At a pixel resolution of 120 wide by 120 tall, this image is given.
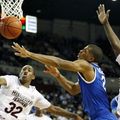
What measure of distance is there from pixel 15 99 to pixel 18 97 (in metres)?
0.06

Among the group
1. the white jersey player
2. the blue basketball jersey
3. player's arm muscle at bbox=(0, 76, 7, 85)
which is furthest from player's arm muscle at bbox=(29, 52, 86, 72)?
player's arm muscle at bbox=(0, 76, 7, 85)

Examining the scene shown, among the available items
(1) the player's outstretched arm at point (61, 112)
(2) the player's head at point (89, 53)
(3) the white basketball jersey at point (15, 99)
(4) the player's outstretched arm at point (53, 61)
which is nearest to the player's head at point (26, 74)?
(3) the white basketball jersey at point (15, 99)

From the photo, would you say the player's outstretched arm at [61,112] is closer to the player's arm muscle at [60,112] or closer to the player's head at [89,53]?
the player's arm muscle at [60,112]

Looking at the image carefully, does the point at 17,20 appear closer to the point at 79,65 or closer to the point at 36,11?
the point at 79,65

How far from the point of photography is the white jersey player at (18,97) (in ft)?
19.4

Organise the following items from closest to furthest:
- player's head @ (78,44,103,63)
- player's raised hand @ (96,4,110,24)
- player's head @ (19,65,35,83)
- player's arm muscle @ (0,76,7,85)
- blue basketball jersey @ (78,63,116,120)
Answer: player's raised hand @ (96,4,110,24) < blue basketball jersey @ (78,63,116,120) < player's head @ (78,44,103,63) < player's arm muscle @ (0,76,7,85) < player's head @ (19,65,35,83)

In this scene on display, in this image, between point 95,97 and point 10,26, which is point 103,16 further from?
point 10,26

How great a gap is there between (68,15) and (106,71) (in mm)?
3455

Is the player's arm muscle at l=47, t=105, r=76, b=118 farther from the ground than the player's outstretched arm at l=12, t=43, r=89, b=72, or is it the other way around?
the player's outstretched arm at l=12, t=43, r=89, b=72

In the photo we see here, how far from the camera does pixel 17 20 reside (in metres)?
6.62

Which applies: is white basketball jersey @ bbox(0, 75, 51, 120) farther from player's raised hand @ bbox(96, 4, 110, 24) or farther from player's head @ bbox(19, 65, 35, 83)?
player's raised hand @ bbox(96, 4, 110, 24)

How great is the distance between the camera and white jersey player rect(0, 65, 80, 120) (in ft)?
19.4

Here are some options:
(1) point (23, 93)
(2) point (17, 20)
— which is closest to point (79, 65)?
(1) point (23, 93)

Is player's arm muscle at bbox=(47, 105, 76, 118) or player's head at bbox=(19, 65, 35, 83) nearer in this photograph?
player's arm muscle at bbox=(47, 105, 76, 118)
